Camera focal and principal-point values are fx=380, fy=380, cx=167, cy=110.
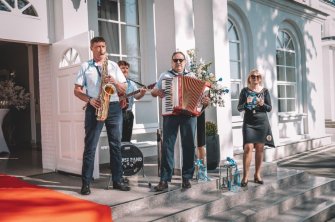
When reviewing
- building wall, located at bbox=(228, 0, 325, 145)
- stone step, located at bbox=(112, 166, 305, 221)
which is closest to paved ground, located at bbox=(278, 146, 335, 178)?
building wall, located at bbox=(228, 0, 325, 145)

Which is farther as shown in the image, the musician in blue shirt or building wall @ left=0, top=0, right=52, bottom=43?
building wall @ left=0, top=0, right=52, bottom=43

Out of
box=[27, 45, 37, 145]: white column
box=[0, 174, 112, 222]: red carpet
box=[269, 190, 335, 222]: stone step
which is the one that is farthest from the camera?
box=[27, 45, 37, 145]: white column

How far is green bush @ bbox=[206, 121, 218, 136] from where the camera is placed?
6.54 m

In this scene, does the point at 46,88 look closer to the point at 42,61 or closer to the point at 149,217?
the point at 42,61

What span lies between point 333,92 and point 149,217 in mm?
13872

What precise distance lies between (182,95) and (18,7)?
3056mm

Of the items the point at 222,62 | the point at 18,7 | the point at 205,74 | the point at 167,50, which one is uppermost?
the point at 18,7

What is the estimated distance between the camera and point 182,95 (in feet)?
15.8

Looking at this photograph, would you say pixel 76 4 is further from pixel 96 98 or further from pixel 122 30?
pixel 96 98

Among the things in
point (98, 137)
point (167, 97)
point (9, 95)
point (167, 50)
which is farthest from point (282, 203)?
point (9, 95)

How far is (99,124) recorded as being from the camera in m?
4.61

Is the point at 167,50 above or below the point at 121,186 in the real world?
above

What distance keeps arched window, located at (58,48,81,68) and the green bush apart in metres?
2.45

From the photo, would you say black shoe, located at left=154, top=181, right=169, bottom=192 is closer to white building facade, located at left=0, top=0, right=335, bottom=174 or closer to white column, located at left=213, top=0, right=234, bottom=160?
white building facade, located at left=0, top=0, right=335, bottom=174
